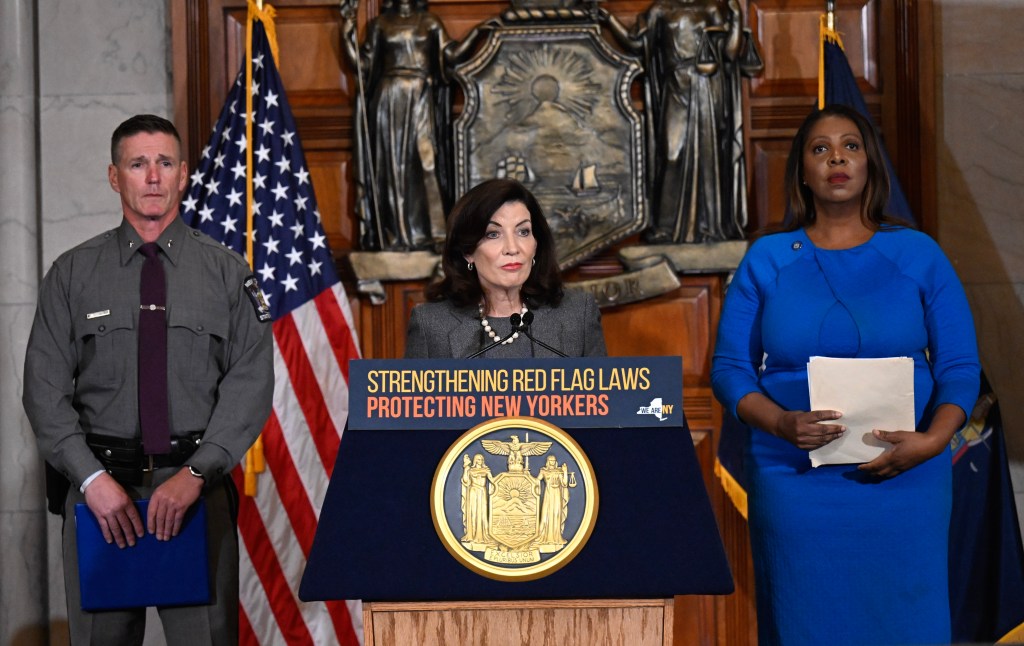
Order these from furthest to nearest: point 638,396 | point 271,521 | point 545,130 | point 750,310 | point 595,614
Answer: point 545,130
point 271,521
point 750,310
point 638,396
point 595,614

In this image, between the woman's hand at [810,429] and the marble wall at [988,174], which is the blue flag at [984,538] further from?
the woman's hand at [810,429]

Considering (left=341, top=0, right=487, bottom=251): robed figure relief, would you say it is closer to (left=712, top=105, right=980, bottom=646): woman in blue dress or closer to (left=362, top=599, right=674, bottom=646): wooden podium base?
(left=712, top=105, right=980, bottom=646): woman in blue dress

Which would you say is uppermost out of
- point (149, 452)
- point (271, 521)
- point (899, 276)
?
point (899, 276)

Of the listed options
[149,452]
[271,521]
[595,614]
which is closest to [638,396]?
[595,614]

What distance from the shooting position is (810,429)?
8.79 ft

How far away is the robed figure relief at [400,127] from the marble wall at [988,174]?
1.90 metres

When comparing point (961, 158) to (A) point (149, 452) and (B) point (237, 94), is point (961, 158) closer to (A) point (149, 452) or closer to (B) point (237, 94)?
(B) point (237, 94)

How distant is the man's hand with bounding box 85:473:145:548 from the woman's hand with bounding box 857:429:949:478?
176 cm

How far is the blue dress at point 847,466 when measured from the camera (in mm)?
2779

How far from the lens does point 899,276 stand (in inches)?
114

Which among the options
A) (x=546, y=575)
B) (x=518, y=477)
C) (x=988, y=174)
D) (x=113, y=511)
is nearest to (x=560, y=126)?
(x=988, y=174)

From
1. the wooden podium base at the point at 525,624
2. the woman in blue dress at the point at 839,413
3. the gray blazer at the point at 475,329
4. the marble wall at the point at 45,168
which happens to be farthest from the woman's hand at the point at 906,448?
the marble wall at the point at 45,168

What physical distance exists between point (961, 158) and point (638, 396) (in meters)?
2.86

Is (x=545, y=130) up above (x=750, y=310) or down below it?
above
